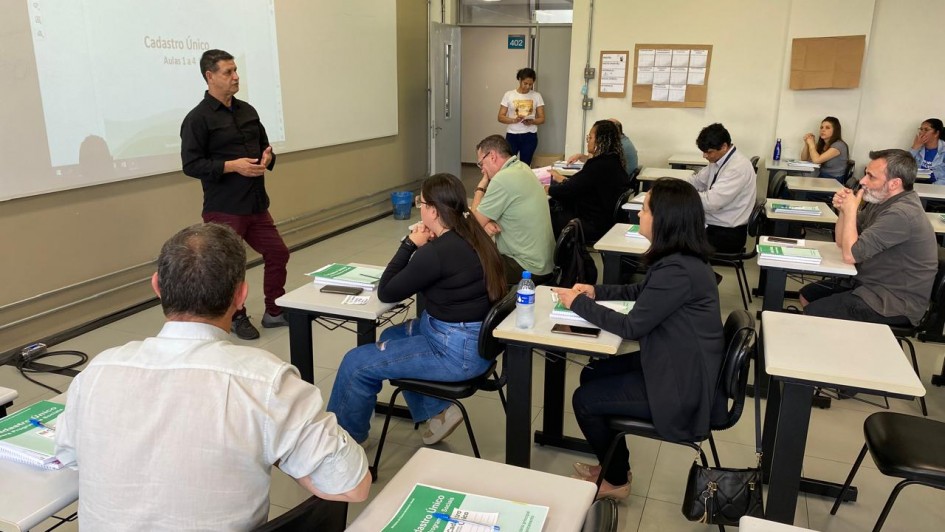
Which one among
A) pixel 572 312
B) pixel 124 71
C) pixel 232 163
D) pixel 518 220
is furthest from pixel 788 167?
pixel 124 71

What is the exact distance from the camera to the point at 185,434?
48.8 inches

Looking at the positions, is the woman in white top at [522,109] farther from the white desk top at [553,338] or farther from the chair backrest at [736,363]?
the chair backrest at [736,363]

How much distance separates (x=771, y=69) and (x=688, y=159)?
1.26m

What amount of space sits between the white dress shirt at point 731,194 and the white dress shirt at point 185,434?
3915 mm

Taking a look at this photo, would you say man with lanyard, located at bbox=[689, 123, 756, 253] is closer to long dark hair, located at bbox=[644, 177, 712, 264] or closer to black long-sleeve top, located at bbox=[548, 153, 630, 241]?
black long-sleeve top, located at bbox=[548, 153, 630, 241]

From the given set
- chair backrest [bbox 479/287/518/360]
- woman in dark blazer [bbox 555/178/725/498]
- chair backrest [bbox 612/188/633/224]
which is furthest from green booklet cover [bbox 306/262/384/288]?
chair backrest [bbox 612/188/633/224]

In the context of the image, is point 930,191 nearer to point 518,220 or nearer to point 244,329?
point 518,220

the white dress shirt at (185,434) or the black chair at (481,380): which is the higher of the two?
the white dress shirt at (185,434)

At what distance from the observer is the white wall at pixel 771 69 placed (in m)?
6.96

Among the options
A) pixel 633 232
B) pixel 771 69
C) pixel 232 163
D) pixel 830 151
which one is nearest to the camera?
pixel 232 163

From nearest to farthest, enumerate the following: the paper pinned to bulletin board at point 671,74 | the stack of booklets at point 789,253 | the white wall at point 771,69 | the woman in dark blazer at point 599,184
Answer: the stack of booklets at point 789,253, the woman in dark blazer at point 599,184, the white wall at point 771,69, the paper pinned to bulletin board at point 671,74

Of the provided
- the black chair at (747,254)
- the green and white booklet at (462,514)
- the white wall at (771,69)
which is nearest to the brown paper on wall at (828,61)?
the white wall at (771,69)

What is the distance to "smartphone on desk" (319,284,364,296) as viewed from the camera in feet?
9.37

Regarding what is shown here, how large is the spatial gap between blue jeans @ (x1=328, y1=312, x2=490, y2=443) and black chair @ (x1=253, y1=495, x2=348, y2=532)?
3.77ft
